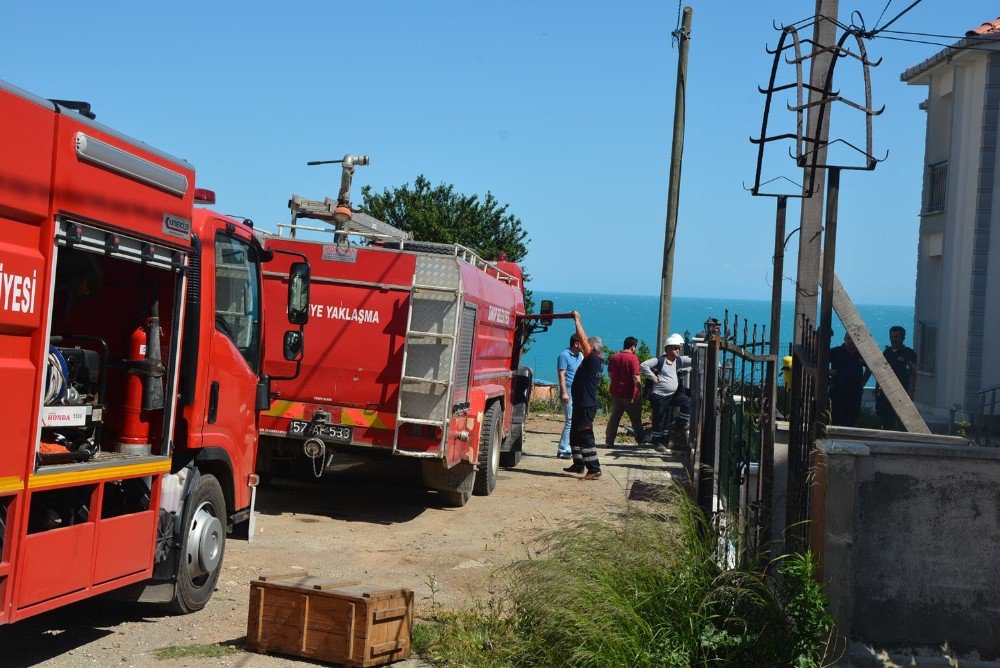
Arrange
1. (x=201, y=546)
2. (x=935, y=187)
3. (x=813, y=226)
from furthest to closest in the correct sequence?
(x=935, y=187) < (x=813, y=226) < (x=201, y=546)

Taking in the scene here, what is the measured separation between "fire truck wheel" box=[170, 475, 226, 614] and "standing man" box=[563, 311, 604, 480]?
23.7 feet

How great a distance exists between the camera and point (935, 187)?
2494 cm

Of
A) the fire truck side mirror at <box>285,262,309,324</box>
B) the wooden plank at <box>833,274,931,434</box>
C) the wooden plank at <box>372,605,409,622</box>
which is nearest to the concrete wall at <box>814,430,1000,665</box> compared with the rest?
the wooden plank at <box>833,274,931,434</box>

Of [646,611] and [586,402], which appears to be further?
[586,402]

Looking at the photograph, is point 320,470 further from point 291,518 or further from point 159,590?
point 159,590

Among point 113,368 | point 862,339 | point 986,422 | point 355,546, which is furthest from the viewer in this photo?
point 986,422

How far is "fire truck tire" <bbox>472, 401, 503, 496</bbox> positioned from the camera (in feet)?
41.1

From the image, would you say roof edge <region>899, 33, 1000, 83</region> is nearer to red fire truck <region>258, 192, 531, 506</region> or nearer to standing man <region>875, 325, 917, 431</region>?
standing man <region>875, 325, 917, 431</region>

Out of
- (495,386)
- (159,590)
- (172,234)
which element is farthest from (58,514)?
(495,386)

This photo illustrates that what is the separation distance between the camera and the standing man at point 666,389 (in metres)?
18.0

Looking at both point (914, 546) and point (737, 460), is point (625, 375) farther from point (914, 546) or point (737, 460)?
point (914, 546)

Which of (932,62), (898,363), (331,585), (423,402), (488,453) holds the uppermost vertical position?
(932,62)

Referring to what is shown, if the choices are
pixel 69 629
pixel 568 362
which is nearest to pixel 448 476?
pixel 568 362

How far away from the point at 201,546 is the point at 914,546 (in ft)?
14.1
